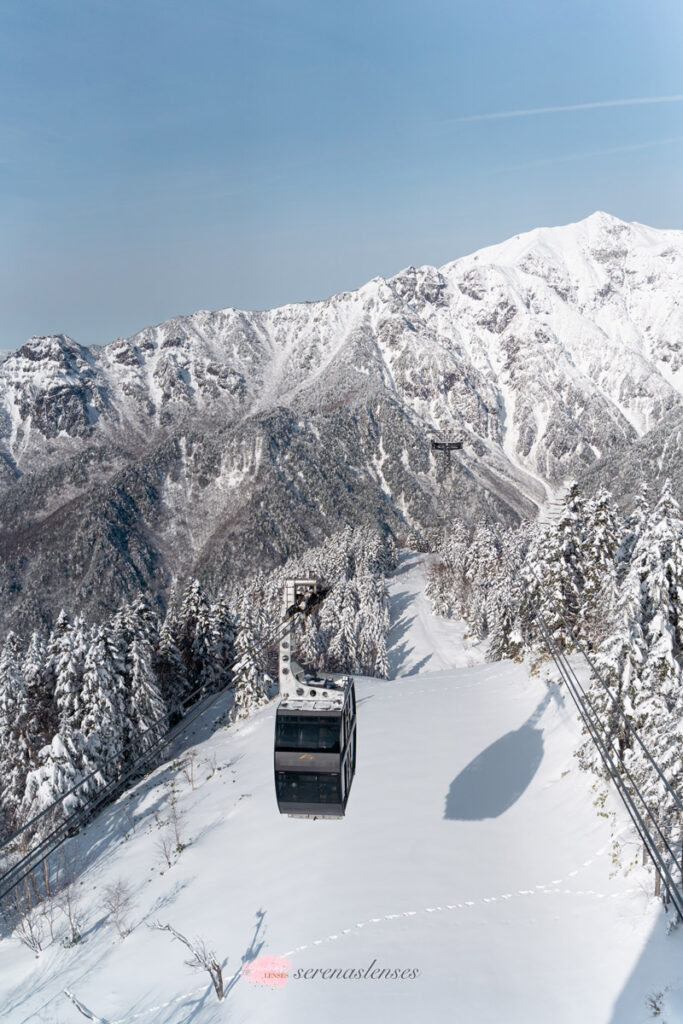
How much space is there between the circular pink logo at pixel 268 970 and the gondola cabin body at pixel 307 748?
22.3 ft

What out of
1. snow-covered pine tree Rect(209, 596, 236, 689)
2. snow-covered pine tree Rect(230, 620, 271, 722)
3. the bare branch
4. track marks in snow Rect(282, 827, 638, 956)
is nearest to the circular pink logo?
track marks in snow Rect(282, 827, 638, 956)

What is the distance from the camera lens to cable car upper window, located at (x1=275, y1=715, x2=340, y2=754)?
17.7m

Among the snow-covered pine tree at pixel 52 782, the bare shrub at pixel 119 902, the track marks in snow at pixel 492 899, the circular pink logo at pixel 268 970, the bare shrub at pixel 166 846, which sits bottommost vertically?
the track marks in snow at pixel 492 899

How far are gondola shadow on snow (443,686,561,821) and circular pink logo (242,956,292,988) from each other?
32.8ft

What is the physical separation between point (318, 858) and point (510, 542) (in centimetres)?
7654

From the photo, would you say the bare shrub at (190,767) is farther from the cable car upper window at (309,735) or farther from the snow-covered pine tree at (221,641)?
the cable car upper window at (309,735)

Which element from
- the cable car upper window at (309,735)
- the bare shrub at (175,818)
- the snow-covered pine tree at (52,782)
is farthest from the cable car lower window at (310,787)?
the snow-covered pine tree at (52,782)

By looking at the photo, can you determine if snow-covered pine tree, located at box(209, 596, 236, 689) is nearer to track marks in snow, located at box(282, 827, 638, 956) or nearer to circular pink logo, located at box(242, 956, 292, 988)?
circular pink logo, located at box(242, 956, 292, 988)

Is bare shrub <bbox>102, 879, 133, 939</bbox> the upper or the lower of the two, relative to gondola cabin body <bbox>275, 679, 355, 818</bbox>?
lower

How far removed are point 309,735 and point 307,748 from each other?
1.17 ft

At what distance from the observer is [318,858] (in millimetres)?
27109

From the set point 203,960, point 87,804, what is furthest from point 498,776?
point 87,804

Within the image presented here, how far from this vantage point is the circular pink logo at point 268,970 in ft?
68.3

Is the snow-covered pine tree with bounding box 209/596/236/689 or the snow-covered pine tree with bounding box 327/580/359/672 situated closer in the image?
the snow-covered pine tree with bounding box 209/596/236/689
